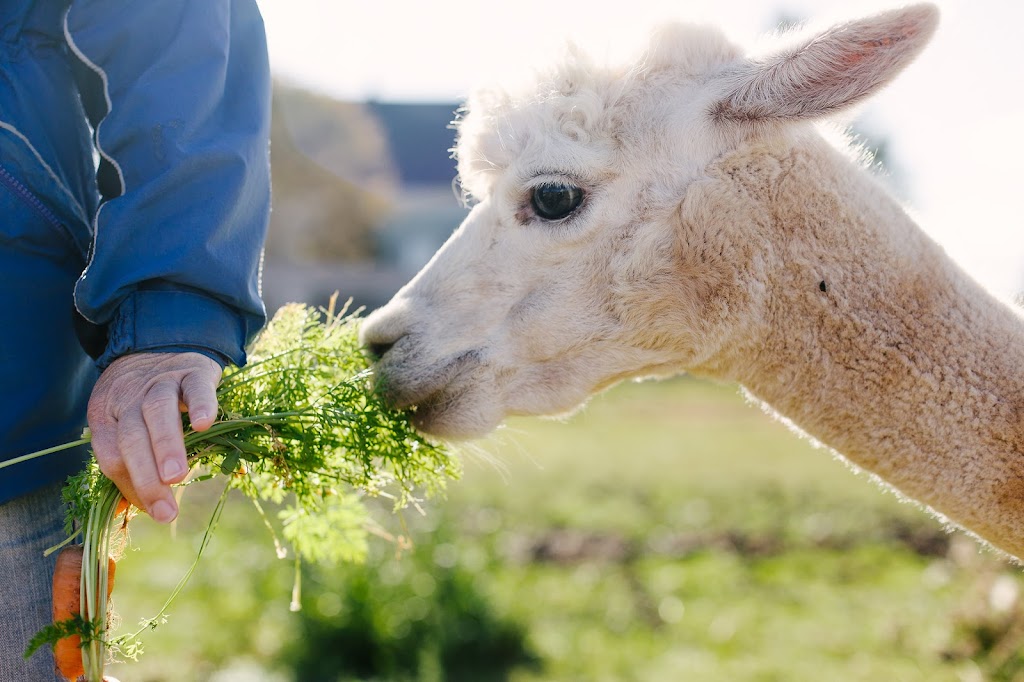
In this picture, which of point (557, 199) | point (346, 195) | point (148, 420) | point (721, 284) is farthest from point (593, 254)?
point (346, 195)

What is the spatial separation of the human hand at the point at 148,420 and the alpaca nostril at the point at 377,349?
0.83 metres

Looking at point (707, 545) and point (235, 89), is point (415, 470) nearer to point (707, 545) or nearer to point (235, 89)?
point (235, 89)

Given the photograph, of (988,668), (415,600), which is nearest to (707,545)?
(988,668)

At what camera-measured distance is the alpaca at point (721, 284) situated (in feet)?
6.97

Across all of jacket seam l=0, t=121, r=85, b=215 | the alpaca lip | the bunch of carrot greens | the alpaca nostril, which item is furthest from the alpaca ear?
jacket seam l=0, t=121, r=85, b=215

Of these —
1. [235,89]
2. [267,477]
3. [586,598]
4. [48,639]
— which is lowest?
[586,598]

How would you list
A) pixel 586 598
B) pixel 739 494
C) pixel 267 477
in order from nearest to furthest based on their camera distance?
pixel 267 477, pixel 586 598, pixel 739 494

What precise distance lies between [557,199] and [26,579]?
5.00 ft

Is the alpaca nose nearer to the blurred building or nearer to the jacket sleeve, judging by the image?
the jacket sleeve

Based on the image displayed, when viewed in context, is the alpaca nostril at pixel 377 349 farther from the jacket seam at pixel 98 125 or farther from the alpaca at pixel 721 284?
the jacket seam at pixel 98 125

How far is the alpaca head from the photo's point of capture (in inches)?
88.4

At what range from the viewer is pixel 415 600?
485 centimetres

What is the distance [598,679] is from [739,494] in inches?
150

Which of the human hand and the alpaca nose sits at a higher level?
the alpaca nose
